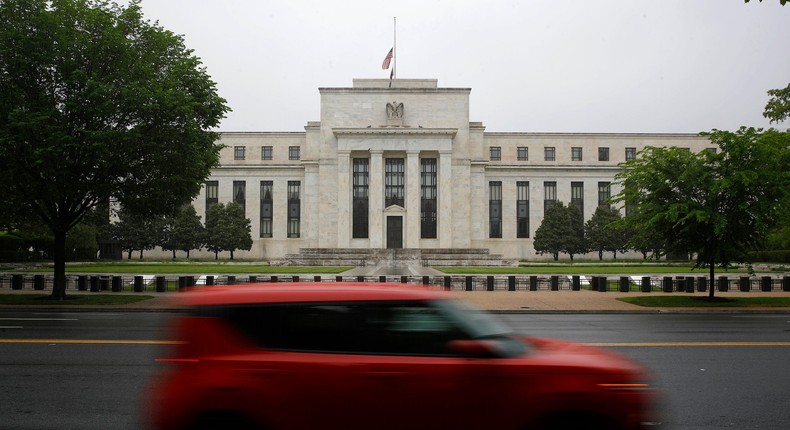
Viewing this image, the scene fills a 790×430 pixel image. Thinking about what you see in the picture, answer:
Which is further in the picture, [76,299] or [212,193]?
[212,193]

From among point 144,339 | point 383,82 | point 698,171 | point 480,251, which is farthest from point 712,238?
point 383,82

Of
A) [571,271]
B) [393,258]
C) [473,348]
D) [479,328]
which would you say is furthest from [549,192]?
[473,348]

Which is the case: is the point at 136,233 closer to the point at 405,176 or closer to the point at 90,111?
the point at 405,176

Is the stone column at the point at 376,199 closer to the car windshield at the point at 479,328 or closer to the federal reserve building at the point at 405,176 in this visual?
the federal reserve building at the point at 405,176

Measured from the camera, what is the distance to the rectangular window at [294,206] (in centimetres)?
8231

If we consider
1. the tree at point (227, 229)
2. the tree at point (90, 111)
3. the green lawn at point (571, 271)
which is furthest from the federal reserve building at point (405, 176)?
the tree at point (90, 111)

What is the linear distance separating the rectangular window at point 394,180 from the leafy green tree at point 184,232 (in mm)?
22245

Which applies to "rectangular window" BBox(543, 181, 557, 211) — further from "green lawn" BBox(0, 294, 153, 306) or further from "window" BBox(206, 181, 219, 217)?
"green lawn" BBox(0, 294, 153, 306)

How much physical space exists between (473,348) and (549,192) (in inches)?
3180

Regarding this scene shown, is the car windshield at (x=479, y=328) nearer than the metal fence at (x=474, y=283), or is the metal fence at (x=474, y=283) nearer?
the car windshield at (x=479, y=328)

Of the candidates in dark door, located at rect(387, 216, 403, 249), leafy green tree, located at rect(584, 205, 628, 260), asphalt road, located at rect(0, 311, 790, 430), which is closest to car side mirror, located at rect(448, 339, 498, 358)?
asphalt road, located at rect(0, 311, 790, 430)

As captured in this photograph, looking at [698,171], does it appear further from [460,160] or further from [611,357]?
[460,160]

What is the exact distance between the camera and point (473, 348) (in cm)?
540

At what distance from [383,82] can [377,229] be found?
18352 mm
